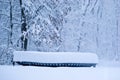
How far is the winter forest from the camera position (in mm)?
10859

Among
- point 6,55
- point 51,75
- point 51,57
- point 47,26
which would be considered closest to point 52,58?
point 51,57

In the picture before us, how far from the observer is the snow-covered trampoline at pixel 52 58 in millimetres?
5697

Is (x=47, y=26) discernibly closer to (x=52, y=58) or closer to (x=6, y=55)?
(x=6, y=55)

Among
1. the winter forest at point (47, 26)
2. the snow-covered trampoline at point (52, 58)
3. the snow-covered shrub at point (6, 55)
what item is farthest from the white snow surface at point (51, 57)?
the snow-covered shrub at point (6, 55)

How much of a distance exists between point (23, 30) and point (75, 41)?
3727mm

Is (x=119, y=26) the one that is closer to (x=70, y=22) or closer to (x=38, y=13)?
(x=70, y=22)

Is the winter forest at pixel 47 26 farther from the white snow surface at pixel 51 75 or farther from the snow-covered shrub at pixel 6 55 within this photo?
the white snow surface at pixel 51 75

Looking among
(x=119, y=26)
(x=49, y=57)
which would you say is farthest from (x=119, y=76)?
(x=119, y=26)

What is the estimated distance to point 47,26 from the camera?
1092cm

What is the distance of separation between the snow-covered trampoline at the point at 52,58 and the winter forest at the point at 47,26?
4.42 meters

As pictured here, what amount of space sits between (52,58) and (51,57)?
5 centimetres

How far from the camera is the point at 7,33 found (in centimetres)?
1277

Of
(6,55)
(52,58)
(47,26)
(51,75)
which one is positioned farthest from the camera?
(6,55)

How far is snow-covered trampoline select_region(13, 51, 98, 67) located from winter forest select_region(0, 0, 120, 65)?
4.42 m
